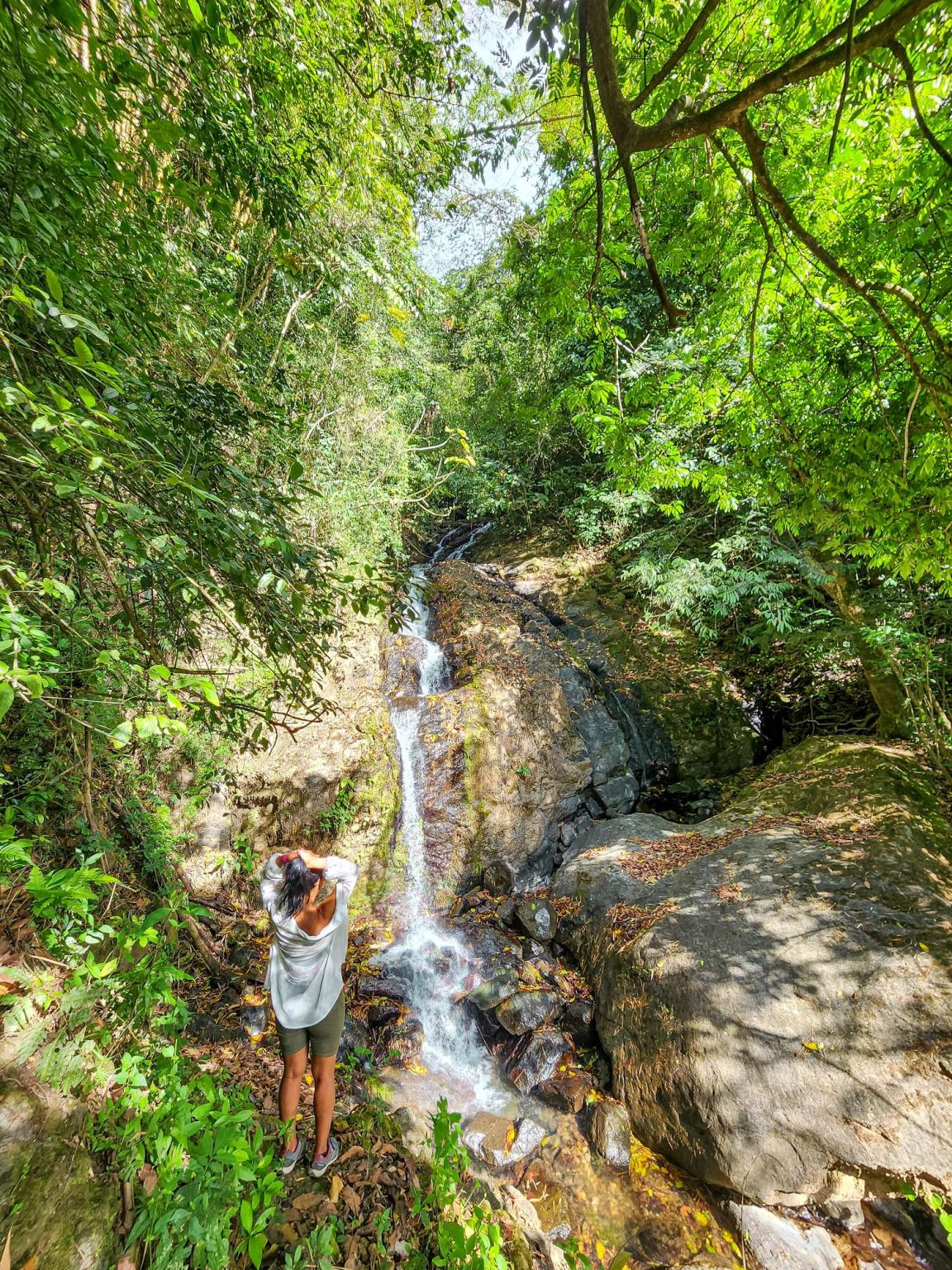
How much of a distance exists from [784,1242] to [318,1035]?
126 inches

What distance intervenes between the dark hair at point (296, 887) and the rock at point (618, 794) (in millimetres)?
6166

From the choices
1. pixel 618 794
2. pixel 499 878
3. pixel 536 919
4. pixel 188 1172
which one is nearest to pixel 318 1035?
pixel 188 1172

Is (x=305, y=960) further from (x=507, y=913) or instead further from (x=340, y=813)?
(x=507, y=913)

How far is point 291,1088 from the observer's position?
2.61 m

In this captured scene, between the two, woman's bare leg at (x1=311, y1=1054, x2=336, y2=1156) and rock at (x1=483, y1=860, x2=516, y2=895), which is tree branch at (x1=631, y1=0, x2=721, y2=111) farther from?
rock at (x1=483, y1=860, x2=516, y2=895)

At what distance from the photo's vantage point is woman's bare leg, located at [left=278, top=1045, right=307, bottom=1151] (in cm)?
253

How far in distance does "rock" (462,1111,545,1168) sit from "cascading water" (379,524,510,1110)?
183 millimetres

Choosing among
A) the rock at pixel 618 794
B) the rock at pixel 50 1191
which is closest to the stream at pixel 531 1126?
the rock at pixel 50 1191

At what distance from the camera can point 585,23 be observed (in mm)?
1435

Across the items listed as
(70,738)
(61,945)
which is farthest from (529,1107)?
(70,738)

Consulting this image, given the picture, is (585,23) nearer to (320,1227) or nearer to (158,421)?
(158,421)

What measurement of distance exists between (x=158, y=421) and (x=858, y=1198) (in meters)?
5.87

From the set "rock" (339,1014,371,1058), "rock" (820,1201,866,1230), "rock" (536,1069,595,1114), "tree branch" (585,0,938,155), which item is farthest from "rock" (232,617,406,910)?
"rock" (820,1201,866,1230)

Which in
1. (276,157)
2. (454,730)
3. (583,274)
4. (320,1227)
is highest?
(276,157)
